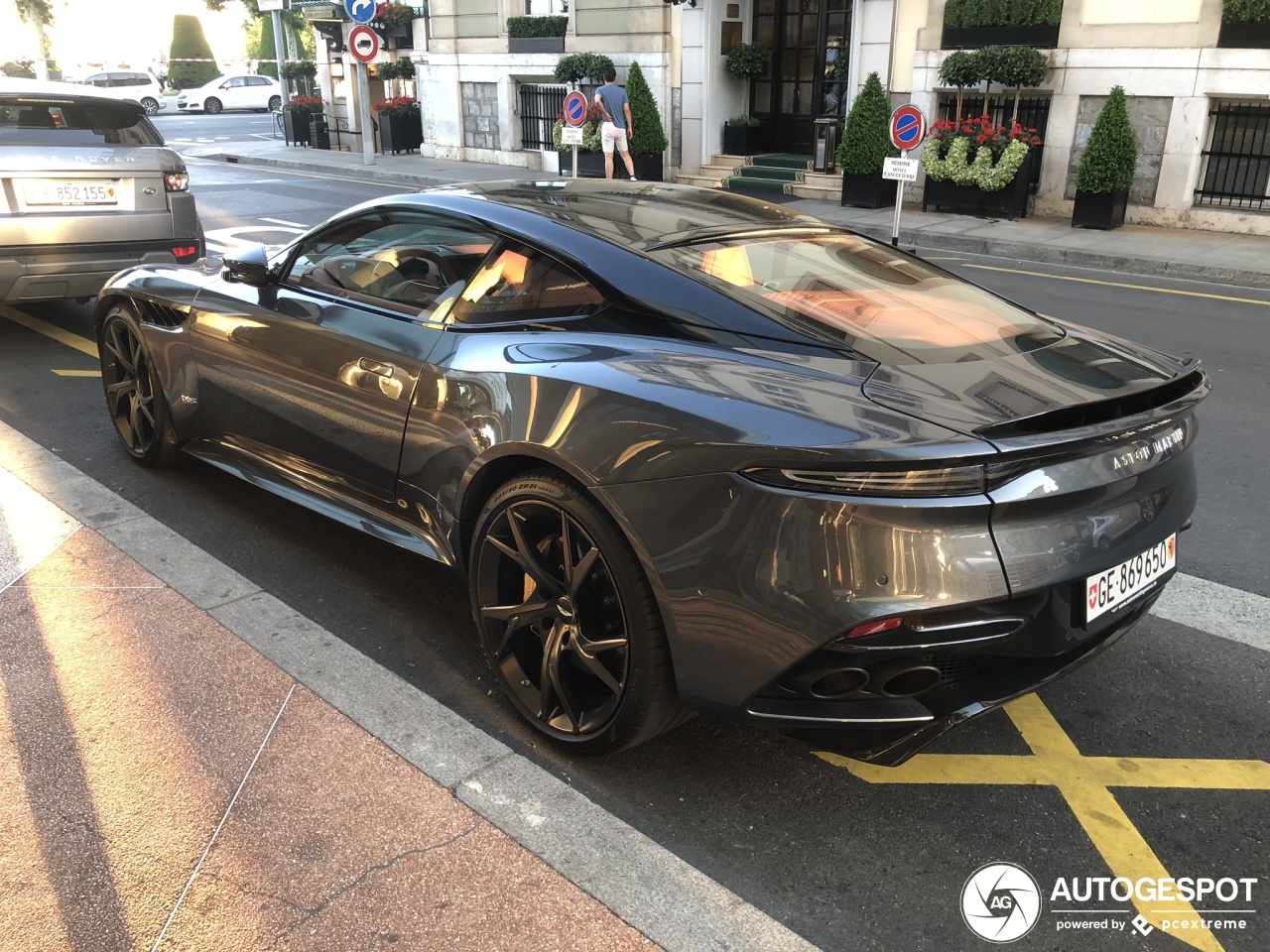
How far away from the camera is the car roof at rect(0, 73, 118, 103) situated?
6.88 metres

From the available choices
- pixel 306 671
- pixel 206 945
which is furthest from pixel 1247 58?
pixel 206 945

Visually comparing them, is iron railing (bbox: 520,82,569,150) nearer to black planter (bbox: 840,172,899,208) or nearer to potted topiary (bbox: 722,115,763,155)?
potted topiary (bbox: 722,115,763,155)

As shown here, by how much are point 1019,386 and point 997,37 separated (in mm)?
13869

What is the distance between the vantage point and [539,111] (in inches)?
843

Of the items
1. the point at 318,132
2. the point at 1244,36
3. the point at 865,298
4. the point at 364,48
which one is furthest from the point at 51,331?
the point at 318,132

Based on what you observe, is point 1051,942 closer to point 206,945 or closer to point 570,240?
point 206,945

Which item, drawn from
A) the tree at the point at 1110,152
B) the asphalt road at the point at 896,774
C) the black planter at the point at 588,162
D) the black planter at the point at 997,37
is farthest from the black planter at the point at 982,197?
the asphalt road at the point at 896,774

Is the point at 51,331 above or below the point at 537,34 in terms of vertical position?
below

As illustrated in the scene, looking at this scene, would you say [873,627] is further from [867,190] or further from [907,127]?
Answer: [867,190]

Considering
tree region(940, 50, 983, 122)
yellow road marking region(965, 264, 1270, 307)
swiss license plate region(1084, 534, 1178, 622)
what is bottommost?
yellow road marking region(965, 264, 1270, 307)

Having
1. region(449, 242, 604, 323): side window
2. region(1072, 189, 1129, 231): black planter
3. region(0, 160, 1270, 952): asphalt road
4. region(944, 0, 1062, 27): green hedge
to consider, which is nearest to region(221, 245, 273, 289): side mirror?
region(0, 160, 1270, 952): asphalt road

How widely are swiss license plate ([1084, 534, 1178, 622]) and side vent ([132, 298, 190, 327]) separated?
3666mm

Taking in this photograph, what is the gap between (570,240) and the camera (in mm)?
3168

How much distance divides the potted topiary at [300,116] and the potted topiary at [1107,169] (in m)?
18.5
